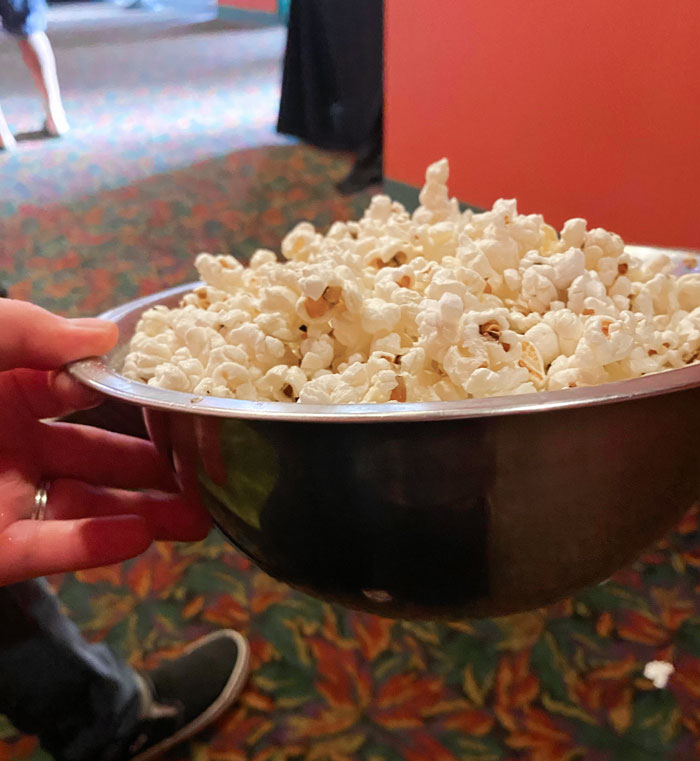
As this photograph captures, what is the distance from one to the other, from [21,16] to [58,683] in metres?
2.91

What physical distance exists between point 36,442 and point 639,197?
0.95m

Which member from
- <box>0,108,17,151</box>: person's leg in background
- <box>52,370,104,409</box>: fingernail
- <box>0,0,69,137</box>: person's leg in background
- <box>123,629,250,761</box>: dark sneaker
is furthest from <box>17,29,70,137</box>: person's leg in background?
<box>52,370,104,409</box>: fingernail

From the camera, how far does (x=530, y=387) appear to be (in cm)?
45

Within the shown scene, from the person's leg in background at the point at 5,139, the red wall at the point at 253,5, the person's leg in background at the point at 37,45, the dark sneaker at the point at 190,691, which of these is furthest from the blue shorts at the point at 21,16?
the red wall at the point at 253,5

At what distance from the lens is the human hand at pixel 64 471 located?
1.89ft

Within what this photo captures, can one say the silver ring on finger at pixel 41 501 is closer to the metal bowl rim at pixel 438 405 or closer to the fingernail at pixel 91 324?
the fingernail at pixel 91 324

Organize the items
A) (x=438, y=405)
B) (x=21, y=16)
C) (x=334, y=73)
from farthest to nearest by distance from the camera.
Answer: (x=21, y=16) < (x=334, y=73) < (x=438, y=405)

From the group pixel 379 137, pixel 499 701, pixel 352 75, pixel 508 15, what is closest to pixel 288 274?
pixel 499 701

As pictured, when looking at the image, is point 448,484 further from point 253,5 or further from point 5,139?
point 253,5

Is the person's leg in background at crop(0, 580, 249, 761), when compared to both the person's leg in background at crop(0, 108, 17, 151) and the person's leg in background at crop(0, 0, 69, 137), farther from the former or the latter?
the person's leg in background at crop(0, 108, 17, 151)

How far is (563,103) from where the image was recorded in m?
1.27

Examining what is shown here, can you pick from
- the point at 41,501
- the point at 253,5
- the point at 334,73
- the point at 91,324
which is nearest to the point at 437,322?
the point at 91,324

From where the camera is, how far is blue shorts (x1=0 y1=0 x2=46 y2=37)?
2895 mm

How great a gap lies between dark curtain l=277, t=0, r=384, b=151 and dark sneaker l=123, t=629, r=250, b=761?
6.13 feet
